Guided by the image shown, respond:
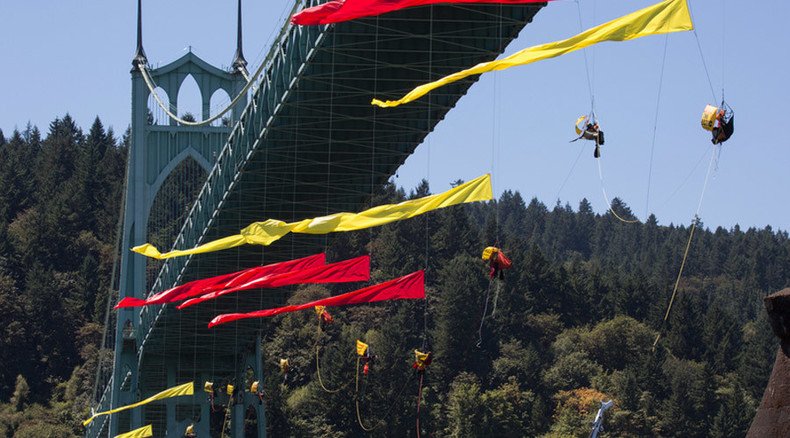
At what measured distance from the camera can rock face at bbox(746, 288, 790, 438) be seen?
17.1 meters

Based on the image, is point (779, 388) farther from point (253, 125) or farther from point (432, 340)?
point (432, 340)

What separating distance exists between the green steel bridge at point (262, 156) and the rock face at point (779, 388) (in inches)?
659

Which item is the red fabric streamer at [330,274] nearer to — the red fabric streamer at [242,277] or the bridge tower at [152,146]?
the red fabric streamer at [242,277]

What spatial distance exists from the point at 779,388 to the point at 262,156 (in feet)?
83.8

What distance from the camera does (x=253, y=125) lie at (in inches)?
1641

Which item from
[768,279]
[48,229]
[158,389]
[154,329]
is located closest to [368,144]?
[154,329]

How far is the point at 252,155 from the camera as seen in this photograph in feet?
138

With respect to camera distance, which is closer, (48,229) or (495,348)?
(495,348)

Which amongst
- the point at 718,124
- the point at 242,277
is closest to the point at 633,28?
the point at 718,124

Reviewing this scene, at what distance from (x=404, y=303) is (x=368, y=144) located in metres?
54.9

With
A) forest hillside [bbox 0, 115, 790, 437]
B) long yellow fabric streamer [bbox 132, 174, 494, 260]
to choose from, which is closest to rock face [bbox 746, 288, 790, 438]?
long yellow fabric streamer [bbox 132, 174, 494, 260]

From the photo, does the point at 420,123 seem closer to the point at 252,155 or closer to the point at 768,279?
the point at 252,155

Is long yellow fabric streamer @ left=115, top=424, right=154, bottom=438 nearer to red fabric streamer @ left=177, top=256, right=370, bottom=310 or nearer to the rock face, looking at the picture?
red fabric streamer @ left=177, top=256, right=370, bottom=310


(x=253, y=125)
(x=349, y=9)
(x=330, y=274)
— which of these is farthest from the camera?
(x=253, y=125)
